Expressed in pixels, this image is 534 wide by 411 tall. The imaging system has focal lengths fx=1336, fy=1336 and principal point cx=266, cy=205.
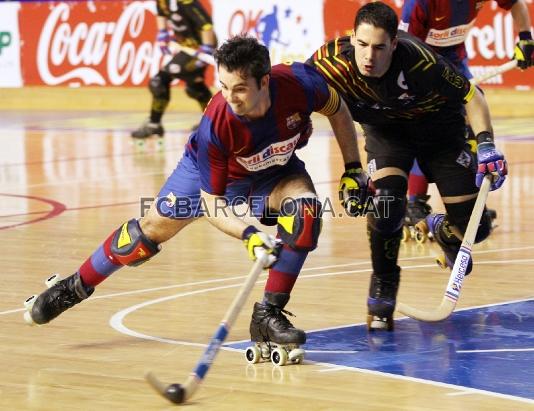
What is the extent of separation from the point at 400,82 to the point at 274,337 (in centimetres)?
151

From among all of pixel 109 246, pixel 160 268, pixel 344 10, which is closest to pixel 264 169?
pixel 109 246

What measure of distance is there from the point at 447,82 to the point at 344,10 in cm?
1197

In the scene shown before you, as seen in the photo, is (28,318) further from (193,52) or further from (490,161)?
(193,52)

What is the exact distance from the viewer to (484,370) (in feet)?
19.5

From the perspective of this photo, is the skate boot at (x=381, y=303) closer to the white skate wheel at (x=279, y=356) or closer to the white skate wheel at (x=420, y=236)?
the white skate wheel at (x=279, y=356)

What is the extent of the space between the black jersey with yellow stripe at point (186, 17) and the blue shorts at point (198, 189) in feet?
31.6

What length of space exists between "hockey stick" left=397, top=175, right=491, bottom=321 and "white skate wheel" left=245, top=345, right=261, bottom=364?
1065mm

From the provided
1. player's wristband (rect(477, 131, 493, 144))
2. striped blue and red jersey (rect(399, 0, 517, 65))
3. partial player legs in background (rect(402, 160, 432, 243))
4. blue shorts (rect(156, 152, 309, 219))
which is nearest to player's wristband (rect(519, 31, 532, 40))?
striped blue and red jersey (rect(399, 0, 517, 65))

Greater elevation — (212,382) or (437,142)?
(437,142)

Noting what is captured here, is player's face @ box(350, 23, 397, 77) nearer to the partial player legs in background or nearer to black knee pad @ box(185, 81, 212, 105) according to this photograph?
the partial player legs in background

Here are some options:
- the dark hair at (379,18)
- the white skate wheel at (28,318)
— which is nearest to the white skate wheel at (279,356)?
the white skate wheel at (28,318)

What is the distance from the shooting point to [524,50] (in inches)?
390

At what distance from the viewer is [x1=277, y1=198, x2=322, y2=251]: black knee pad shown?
245 inches

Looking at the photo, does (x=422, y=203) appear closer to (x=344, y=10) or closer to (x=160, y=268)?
(x=160, y=268)
